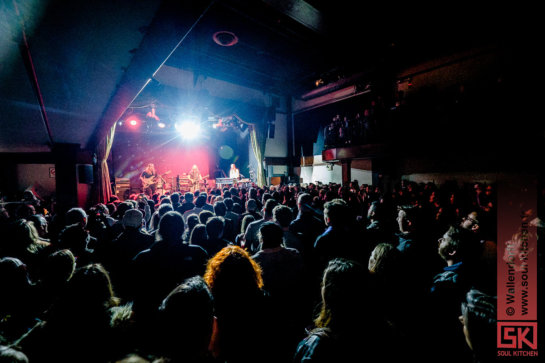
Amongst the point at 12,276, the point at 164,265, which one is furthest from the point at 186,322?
the point at 12,276

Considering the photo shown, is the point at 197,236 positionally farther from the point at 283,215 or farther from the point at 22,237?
the point at 22,237

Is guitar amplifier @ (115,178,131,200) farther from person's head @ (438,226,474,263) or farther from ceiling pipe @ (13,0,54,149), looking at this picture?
person's head @ (438,226,474,263)

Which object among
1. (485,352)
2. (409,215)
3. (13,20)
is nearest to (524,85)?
(409,215)

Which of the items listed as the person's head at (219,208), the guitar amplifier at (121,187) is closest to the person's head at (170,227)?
the person's head at (219,208)

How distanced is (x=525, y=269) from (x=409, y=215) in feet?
2.58

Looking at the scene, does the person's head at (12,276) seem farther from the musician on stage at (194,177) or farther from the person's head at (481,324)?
the musician on stage at (194,177)

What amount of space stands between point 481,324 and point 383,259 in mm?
498

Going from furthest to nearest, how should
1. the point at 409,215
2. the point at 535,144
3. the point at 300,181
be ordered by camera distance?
the point at 300,181, the point at 535,144, the point at 409,215

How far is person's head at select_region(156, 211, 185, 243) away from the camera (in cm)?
193

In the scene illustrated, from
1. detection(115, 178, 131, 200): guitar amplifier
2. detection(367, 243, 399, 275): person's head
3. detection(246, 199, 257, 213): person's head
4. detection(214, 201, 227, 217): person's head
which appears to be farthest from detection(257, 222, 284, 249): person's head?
detection(115, 178, 131, 200): guitar amplifier

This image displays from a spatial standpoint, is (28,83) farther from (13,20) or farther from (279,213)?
(279,213)

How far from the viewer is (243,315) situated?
1.17 m

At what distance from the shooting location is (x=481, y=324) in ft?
3.07

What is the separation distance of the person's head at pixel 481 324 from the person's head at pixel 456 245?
89 centimetres
